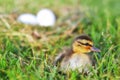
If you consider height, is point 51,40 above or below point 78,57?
below

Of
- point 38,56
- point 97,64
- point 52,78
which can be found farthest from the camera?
point 38,56

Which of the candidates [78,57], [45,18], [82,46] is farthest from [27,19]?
[78,57]

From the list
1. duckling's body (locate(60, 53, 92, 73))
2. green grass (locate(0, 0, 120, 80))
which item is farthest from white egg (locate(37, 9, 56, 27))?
duckling's body (locate(60, 53, 92, 73))

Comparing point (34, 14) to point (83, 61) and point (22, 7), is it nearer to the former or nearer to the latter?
point (22, 7)

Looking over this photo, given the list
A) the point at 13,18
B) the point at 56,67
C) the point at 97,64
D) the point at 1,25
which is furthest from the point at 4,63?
the point at 13,18

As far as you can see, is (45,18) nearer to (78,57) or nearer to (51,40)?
(51,40)

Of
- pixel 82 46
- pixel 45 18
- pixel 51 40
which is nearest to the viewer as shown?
pixel 82 46

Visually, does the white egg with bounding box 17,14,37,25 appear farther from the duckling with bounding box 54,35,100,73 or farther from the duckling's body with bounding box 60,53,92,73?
the duckling's body with bounding box 60,53,92,73
